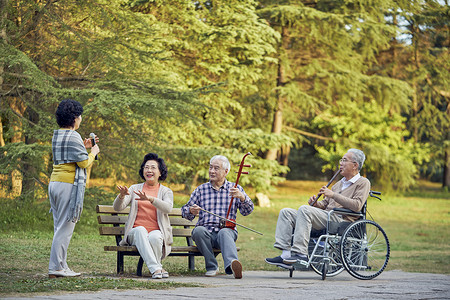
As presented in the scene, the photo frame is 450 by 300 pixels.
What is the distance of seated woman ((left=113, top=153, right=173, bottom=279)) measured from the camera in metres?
6.43

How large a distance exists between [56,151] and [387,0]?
19.2 metres

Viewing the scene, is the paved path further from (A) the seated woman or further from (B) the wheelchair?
(A) the seated woman

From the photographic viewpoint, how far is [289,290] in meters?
5.70

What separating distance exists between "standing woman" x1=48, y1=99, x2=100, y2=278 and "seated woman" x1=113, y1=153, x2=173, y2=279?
50 cm

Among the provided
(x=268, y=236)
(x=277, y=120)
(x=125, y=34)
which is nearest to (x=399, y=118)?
(x=277, y=120)

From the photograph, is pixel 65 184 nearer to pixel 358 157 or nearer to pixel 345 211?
pixel 345 211

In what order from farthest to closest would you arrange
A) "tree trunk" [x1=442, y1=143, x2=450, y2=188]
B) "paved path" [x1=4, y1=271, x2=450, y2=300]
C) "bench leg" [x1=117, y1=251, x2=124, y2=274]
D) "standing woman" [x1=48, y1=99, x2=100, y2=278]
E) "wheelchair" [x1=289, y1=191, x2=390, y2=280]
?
"tree trunk" [x1=442, y1=143, x2=450, y2=188] < "wheelchair" [x1=289, y1=191, x2=390, y2=280] < "bench leg" [x1=117, y1=251, x2=124, y2=274] < "standing woman" [x1=48, y1=99, x2=100, y2=278] < "paved path" [x1=4, y1=271, x2=450, y2=300]

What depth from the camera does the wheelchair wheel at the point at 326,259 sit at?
23.0ft

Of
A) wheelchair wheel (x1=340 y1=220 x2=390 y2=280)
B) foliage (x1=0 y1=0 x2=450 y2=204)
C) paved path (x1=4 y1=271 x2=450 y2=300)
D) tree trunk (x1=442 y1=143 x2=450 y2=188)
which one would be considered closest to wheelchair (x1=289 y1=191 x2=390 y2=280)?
wheelchair wheel (x1=340 y1=220 x2=390 y2=280)

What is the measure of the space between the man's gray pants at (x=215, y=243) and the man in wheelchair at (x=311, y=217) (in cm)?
44

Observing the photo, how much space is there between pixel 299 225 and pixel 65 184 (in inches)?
96.8

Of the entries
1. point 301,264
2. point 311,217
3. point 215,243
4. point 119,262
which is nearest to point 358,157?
point 311,217

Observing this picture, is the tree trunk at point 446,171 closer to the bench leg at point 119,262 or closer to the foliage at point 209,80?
the foliage at point 209,80

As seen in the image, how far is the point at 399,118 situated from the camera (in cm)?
2895
